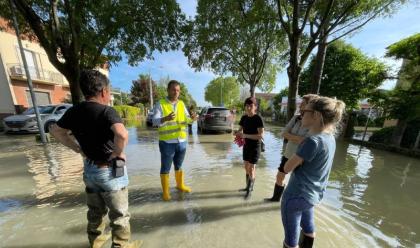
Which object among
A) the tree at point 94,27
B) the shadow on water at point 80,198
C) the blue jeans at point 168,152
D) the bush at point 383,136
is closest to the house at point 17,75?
the tree at point 94,27

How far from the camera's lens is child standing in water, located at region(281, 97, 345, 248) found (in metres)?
1.91

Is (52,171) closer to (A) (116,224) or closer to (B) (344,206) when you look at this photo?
(A) (116,224)

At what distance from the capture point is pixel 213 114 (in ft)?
42.5

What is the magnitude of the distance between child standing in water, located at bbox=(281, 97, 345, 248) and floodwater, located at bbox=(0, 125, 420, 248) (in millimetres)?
1020

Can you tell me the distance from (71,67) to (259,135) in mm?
7346

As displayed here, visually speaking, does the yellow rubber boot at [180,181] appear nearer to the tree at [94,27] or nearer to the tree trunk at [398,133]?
the tree at [94,27]

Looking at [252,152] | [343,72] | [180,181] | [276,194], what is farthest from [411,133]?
[343,72]

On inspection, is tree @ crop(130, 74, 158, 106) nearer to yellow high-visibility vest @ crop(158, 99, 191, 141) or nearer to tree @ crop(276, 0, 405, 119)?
tree @ crop(276, 0, 405, 119)

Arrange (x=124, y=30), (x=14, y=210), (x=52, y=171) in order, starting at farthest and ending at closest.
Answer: (x=124, y=30) → (x=52, y=171) → (x=14, y=210)

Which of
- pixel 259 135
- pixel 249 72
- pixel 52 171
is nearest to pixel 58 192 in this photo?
pixel 52 171

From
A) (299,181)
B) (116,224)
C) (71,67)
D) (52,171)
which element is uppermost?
(71,67)

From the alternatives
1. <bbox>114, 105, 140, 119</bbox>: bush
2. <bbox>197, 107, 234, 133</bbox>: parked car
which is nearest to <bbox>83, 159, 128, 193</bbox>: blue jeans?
<bbox>197, 107, 234, 133</bbox>: parked car

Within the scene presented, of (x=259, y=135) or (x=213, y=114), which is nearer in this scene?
(x=259, y=135)

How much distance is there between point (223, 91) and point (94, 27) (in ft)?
178
